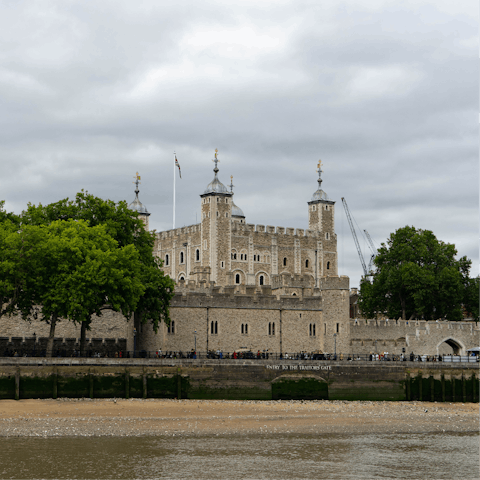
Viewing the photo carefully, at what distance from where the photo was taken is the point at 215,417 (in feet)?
132

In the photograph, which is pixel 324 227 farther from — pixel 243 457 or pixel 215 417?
pixel 243 457

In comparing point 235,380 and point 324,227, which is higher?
point 324,227

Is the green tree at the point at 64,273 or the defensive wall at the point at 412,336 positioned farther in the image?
the defensive wall at the point at 412,336

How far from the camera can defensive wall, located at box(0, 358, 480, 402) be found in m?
43.0

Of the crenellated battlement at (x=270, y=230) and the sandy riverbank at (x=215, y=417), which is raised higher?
the crenellated battlement at (x=270, y=230)

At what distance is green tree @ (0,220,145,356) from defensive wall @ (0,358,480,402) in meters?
3.16

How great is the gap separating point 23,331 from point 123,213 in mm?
9794

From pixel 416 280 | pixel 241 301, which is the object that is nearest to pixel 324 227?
pixel 416 280

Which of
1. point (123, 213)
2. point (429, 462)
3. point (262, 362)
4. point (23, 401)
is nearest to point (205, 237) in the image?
point (123, 213)

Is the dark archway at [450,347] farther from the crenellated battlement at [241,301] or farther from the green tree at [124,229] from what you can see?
the green tree at [124,229]

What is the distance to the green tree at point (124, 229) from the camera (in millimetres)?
50562

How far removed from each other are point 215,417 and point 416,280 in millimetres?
33429

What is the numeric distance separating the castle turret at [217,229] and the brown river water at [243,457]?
173ft

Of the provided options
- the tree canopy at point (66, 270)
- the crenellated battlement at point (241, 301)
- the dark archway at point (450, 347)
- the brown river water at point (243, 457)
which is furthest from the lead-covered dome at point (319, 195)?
the brown river water at point (243, 457)
